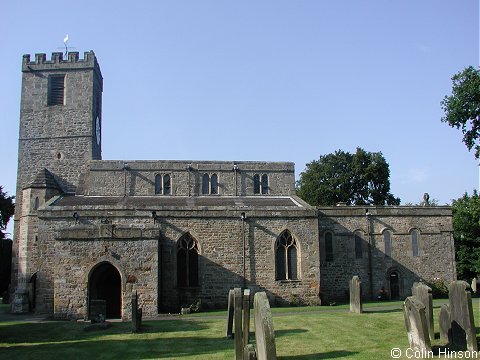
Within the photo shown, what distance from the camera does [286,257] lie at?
29547 mm

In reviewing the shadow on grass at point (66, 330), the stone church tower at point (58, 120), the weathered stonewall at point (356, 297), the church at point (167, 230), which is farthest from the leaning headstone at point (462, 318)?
the stone church tower at point (58, 120)

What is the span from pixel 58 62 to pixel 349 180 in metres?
28.8

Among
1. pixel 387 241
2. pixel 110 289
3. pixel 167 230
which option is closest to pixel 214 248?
pixel 167 230

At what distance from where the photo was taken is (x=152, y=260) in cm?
2422

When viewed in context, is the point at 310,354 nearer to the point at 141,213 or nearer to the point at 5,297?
the point at 141,213

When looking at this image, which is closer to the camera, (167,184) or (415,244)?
(415,244)

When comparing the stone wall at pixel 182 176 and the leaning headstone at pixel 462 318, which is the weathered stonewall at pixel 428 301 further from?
the stone wall at pixel 182 176

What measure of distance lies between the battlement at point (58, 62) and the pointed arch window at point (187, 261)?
17.8 metres

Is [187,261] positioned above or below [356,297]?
above

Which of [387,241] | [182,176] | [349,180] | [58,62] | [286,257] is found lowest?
[286,257]

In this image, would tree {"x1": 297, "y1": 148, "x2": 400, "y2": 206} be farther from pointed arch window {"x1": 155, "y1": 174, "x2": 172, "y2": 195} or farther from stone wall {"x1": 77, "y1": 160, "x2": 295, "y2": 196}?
pointed arch window {"x1": 155, "y1": 174, "x2": 172, "y2": 195}

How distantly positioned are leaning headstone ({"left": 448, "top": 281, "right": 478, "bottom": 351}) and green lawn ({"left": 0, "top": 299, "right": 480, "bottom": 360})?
1.01 meters

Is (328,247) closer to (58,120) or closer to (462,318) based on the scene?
(462,318)

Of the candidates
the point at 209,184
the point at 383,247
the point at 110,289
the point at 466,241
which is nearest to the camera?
the point at 110,289
